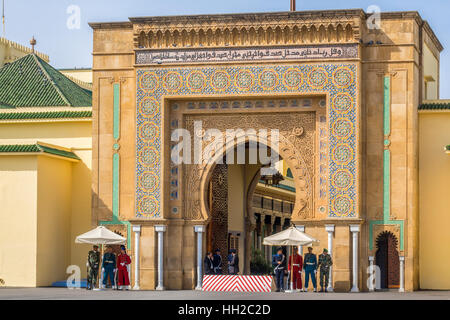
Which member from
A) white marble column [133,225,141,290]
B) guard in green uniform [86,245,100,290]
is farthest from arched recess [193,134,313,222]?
guard in green uniform [86,245,100,290]

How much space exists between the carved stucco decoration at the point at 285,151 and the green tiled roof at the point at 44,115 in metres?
2.85

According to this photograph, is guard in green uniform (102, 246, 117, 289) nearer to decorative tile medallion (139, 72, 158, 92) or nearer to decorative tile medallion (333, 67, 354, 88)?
decorative tile medallion (139, 72, 158, 92)

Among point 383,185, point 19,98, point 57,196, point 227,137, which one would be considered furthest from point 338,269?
point 19,98

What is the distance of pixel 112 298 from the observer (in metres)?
21.4

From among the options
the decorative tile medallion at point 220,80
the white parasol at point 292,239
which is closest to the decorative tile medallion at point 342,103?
the decorative tile medallion at point 220,80

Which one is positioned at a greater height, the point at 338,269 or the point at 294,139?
the point at 294,139

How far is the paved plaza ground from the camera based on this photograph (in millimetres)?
21359

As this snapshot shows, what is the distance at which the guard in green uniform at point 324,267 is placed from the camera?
23766mm

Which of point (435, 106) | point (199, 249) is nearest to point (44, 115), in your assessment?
point (199, 249)

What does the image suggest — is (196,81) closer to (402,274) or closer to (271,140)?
(271,140)

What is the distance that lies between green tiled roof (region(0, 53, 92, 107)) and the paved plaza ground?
6.51 meters

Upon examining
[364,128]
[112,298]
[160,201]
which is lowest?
[112,298]
